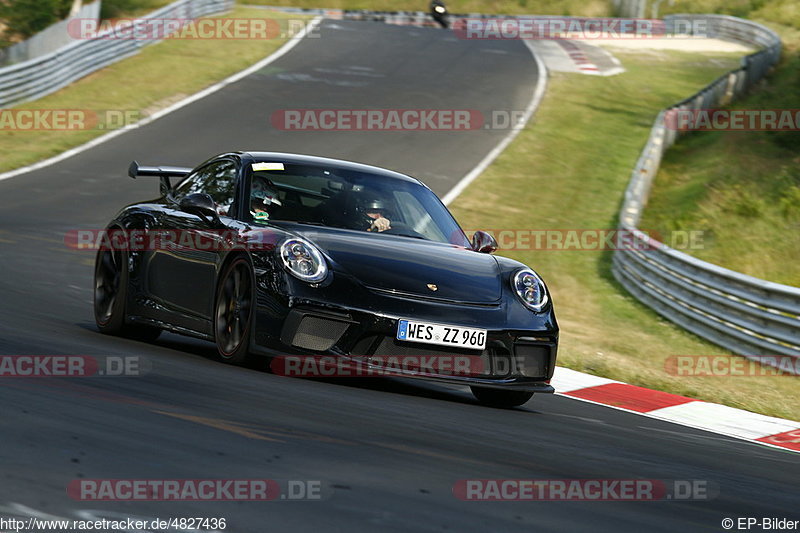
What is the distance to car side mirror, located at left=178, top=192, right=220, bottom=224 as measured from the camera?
7750mm

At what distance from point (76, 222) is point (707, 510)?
12.8 metres

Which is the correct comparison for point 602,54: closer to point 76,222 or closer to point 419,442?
point 76,222

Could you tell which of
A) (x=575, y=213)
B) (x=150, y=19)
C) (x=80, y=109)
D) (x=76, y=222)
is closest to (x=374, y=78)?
(x=150, y=19)

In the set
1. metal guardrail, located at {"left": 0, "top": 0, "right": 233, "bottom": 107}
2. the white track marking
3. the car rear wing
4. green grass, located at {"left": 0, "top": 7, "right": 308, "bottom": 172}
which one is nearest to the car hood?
the car rear wing

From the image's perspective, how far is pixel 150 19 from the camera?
30938mm

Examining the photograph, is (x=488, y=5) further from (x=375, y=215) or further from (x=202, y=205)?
(x=202, y=205)

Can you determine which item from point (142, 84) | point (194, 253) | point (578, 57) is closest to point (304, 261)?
point (194, 253)

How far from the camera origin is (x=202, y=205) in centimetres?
774

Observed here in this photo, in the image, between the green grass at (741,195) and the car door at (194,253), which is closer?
the car door at (194,253)

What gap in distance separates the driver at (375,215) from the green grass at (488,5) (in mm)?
46824

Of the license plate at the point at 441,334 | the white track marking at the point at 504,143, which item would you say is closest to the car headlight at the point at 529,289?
the license plate at the point at 441,334

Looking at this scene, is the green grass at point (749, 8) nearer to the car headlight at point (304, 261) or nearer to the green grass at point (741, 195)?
the green grass at point (741, 195)

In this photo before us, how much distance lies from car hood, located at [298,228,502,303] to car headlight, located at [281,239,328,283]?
0.10 m

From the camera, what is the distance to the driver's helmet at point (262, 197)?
25.8ft
